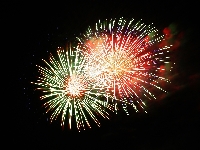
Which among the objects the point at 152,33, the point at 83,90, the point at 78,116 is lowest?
the point at 78,116

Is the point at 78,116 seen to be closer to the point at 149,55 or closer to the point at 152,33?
the point at 149,55

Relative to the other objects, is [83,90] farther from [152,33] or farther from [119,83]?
[152,33]

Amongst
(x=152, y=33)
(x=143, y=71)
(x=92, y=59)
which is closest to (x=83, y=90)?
(x=92, y=59)

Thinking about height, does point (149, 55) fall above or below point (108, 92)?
above

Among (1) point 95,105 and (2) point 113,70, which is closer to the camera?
(2) point 113,70

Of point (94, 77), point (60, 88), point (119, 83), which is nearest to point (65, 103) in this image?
point (60, 88)

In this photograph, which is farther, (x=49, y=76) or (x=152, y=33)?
(x=49, y=76)

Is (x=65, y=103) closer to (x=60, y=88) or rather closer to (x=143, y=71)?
(x=60, y=88)

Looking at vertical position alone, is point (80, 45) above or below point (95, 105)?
above
